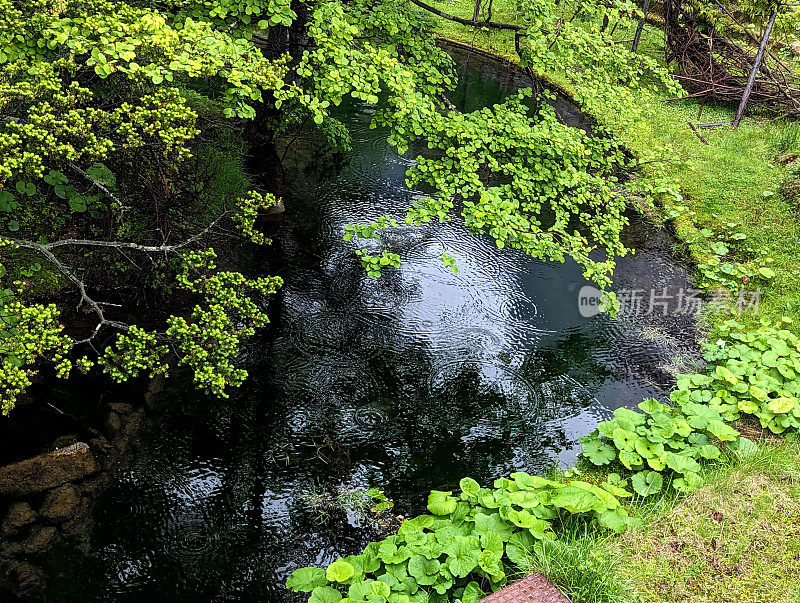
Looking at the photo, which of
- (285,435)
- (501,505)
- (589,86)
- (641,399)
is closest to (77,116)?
(285,435)

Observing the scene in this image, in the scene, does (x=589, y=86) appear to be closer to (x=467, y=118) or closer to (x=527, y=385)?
(x=467, y=118)

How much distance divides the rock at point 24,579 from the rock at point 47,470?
28.9 inches

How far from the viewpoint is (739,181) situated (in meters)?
11.1

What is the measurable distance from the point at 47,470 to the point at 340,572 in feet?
10.6

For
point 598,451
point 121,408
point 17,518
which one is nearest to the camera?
point 17,518

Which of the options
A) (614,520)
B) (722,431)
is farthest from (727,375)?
(614,520)

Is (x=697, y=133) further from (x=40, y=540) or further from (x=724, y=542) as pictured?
(x=40, y=540)

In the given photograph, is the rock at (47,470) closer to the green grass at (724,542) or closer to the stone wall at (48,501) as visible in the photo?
the stone wall at (48,501)

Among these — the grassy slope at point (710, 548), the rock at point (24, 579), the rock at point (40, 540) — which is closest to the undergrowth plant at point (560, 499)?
the grassy slope at point (710, 548)

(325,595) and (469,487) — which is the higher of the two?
(469,487)

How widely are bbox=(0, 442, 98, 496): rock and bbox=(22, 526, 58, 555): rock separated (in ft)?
1.40

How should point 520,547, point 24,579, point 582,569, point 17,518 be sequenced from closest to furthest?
1. point 582,569
2. point 520,547
3. point 24,579
4. point 17,518

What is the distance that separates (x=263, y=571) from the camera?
5.05 m

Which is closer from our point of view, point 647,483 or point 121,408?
point 647,483
